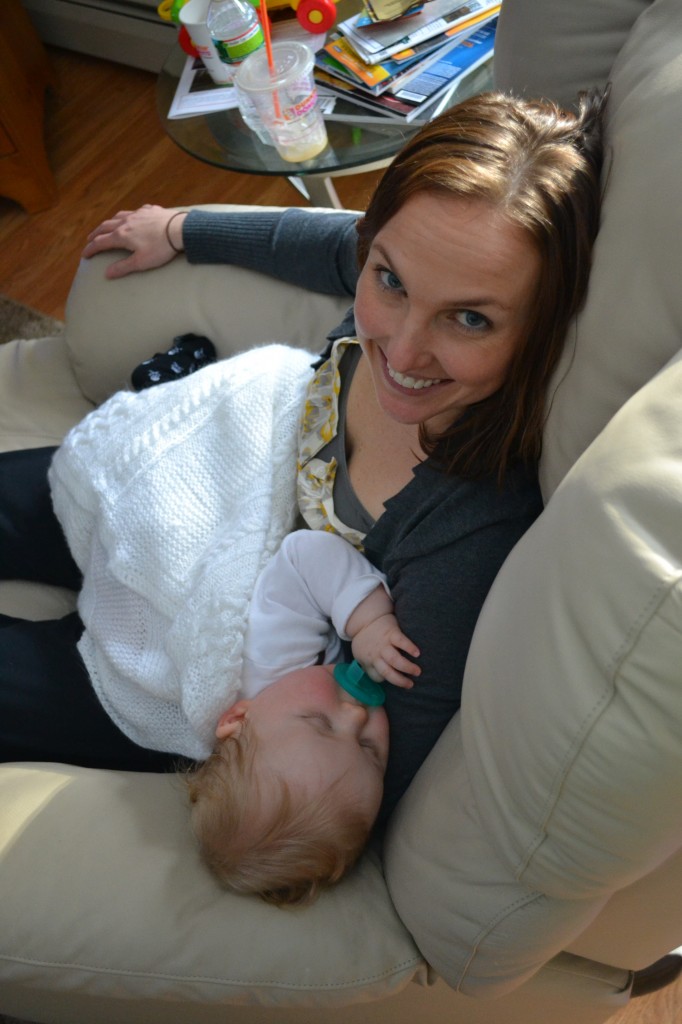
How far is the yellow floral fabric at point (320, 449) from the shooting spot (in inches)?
41.9

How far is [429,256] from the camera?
80cm

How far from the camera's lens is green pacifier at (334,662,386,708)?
0.96 metres

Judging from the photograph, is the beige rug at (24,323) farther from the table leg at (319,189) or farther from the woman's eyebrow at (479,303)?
the woman's eyebrow at (479,303)

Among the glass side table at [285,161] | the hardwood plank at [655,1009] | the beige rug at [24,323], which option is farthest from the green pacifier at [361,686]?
the beige rug at [24,323]

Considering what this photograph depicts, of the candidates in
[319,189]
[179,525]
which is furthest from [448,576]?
[319,189]

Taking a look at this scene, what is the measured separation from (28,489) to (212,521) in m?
0.34

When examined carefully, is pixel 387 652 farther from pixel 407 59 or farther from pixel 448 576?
pixel 407 59

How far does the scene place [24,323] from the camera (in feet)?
7.07

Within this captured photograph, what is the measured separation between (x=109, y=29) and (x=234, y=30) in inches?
55.3

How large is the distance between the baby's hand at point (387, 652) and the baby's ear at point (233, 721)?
0.52 ft

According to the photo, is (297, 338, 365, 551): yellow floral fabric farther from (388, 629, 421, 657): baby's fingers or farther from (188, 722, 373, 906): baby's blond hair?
(188, 722, 373, 906): baby's blond hair

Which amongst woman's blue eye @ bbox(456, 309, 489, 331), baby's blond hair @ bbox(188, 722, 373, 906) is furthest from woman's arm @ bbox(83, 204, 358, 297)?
baby's blond hair @ bbox(188, 722, 373, 906)

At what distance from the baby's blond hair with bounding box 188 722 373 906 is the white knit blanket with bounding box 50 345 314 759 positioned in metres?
0.13

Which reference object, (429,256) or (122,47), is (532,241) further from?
(122,47)
